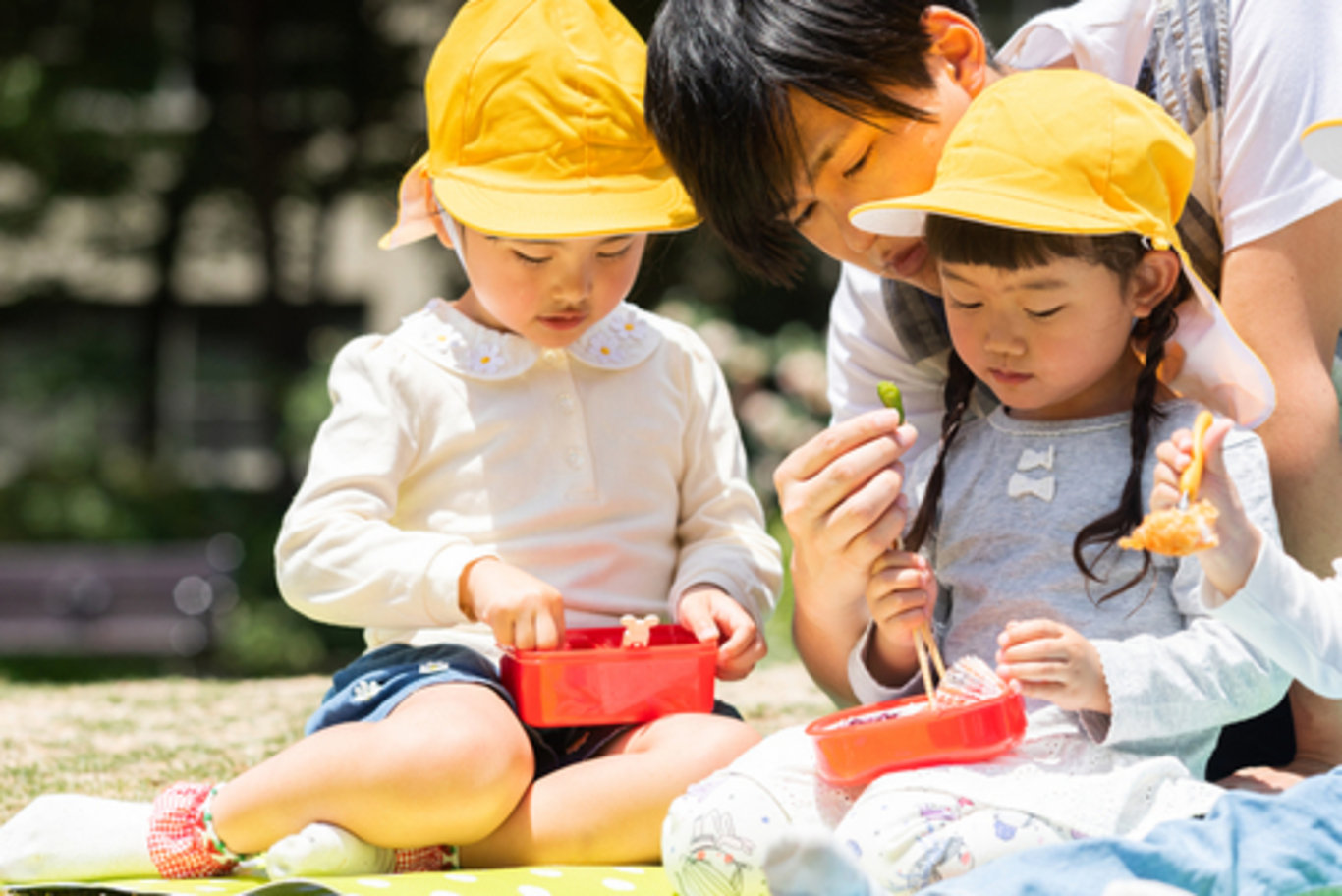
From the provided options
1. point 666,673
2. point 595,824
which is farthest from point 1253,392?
point 595,824

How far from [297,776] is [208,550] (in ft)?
19.8

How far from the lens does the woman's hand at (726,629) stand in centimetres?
211

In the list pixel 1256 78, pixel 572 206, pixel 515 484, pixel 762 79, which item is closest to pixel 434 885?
pixel 515 484

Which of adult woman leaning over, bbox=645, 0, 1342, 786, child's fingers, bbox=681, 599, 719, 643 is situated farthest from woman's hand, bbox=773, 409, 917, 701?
child's fingers, bbox=681, 599, 719, 643

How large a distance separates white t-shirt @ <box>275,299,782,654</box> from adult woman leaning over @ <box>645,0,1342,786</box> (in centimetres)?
36

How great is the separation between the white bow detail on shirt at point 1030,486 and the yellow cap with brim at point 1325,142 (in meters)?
0.51

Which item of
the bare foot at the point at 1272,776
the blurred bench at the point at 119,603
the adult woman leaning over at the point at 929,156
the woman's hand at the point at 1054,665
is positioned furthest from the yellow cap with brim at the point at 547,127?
→ the blurred bench at the point at 119,603

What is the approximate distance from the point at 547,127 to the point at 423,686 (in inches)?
34.1

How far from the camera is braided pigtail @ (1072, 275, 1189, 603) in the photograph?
1.75 metres

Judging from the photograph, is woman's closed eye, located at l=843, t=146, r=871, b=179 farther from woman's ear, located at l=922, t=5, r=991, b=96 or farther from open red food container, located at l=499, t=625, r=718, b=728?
open red food container, located at l=499, t=625, r=718, b=728

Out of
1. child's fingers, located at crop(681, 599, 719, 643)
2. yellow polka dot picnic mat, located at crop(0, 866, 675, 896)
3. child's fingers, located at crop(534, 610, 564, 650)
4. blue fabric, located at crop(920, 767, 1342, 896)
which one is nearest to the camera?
blue fabric, located at crop(920, 767, 1342, 896)

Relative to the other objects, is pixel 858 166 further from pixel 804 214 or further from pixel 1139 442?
pixel 1139 442

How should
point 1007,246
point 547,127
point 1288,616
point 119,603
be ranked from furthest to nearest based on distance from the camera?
point 119,603
point 547,127
point 1007,246
point 1288,616

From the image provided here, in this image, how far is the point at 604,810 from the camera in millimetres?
1929
